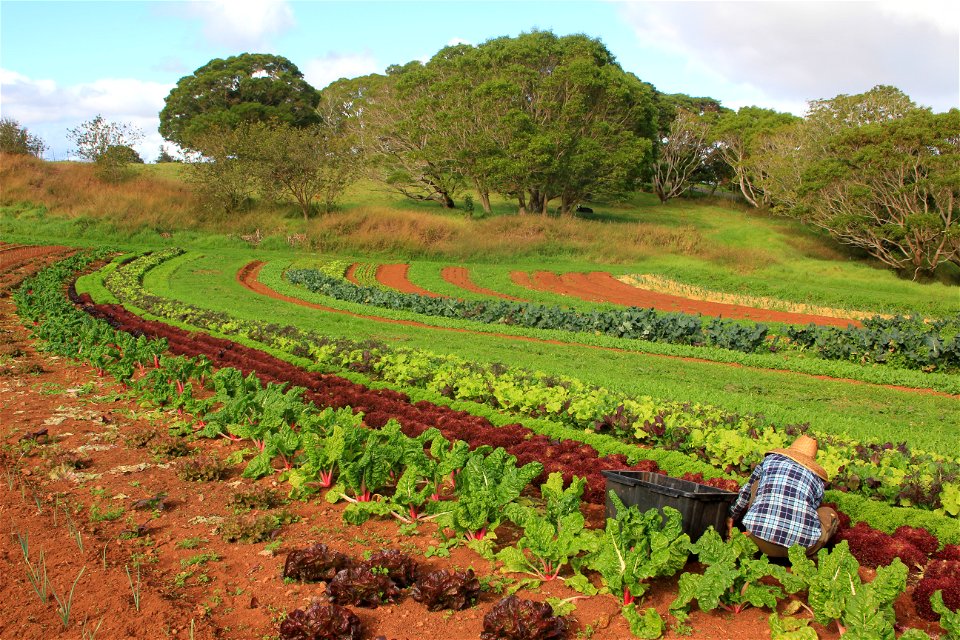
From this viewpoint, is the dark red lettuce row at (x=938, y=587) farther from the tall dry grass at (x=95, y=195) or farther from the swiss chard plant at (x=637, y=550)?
the tall dry grass at (x=95, y=195)

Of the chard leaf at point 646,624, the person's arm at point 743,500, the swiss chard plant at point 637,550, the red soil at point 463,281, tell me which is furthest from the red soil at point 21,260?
the chard leaf at point 646,624

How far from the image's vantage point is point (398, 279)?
1194 inches

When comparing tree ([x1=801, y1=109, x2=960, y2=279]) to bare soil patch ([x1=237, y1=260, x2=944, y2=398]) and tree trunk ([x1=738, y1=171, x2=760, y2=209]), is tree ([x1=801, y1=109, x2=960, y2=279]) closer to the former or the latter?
bare soil patch ([x1=237, y1=260, x2=944, y2=398])

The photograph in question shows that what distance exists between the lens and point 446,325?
1928 cm

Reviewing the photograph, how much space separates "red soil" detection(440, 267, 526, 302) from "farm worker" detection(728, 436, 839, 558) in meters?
20.0

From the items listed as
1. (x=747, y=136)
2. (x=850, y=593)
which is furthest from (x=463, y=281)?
(x=747, y=136)

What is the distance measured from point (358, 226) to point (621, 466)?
33.8 metres

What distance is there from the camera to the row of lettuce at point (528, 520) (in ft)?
15.5

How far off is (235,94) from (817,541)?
6609 centimetres

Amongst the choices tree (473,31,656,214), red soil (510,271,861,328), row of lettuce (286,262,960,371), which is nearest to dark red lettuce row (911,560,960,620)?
row of lettuce (286,262,960,371)

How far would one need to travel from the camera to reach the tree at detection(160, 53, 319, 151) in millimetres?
63188

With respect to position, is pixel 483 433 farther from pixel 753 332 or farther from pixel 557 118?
pixel 557 118

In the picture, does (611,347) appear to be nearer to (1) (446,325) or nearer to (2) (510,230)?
(1) (446,325)

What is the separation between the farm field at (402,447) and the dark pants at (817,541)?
48 cm
